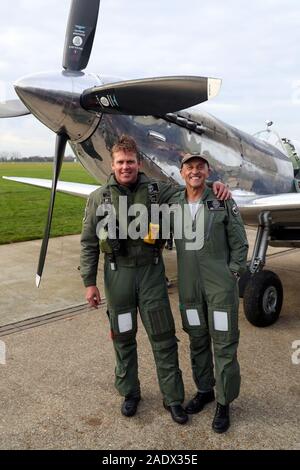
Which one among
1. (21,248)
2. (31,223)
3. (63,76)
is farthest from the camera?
(31,223)

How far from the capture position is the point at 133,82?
3195 mm

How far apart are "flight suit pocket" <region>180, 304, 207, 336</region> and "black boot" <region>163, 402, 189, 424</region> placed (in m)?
0.47

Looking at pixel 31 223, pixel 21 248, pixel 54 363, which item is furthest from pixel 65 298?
pixel 31 223

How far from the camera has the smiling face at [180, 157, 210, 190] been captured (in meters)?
2.56

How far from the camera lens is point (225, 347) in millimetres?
2516

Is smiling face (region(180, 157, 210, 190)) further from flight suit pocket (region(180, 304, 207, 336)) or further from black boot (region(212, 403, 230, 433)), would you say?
black boot (region(212, 403, 230, 433))

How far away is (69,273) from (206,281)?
4113mm

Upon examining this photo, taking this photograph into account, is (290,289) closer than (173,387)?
No

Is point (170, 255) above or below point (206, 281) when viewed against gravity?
below

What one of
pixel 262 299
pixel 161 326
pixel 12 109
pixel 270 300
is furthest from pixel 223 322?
pixel 12 109

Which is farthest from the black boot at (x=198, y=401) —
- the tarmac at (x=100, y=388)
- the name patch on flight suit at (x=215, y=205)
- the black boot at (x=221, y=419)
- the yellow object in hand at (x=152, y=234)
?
the name patch on flight suit at (x=215, y=205)

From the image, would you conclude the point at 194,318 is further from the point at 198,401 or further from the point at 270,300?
the point at 270,300

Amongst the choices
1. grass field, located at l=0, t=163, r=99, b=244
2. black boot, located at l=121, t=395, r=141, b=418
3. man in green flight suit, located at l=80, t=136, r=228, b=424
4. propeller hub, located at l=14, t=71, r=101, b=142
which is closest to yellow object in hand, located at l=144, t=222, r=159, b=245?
man in green flight suit, located at l=80, t=136, r=228, b=424

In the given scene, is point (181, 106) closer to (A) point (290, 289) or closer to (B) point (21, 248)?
(A) point (290, 289)
